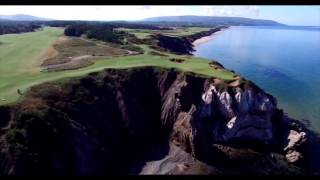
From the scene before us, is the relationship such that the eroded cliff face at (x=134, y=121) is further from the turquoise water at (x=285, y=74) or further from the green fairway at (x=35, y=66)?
the turquoise water at (x=285, y=74)

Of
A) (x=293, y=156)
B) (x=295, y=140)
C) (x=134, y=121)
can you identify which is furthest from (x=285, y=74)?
(x=134, y=121)

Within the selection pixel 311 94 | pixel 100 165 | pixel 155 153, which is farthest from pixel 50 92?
pixel 311 94

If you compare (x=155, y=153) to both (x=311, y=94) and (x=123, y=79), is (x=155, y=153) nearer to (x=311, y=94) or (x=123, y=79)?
(x=123, y=79)

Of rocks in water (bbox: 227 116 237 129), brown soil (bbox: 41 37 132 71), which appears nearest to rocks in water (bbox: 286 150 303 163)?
rocks in water (bbox: 227 116 237 129)

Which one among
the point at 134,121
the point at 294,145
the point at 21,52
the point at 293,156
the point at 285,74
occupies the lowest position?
the point at 285,74

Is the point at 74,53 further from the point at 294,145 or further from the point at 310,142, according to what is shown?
the point at 310,142

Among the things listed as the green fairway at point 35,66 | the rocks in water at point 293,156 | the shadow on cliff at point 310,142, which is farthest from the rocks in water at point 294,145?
the green fairway at point 35,66

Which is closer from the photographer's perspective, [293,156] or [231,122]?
[293,156]
